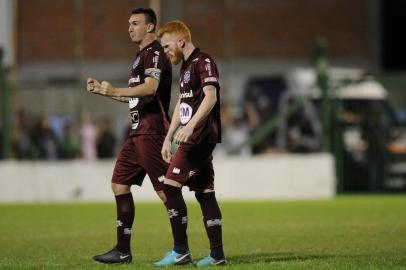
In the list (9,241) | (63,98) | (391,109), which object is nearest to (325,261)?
(9,241)

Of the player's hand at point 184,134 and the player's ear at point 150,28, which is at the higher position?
the player's ear at point 150,28

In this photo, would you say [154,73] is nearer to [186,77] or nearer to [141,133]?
[186,77]

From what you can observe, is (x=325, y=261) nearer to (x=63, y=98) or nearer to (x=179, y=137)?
(x=179, y=137)

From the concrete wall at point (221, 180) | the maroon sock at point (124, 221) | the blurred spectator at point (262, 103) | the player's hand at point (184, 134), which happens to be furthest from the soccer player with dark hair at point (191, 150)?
the blurred spectator at point (262, 103)

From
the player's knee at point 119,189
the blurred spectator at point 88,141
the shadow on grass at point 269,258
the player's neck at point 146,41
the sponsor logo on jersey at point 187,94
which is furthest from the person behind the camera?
the blurred spectator at point 88,141

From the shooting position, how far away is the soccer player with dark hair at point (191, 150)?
9.66 m

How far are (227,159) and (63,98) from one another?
525 centimetres

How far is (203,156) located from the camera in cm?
973

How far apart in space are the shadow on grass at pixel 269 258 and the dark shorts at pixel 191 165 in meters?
0.81

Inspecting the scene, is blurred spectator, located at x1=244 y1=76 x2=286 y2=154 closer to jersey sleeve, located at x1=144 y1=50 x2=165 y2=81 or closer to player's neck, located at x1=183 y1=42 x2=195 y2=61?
jersey sleeve, located at x1=144 y1=50 x2=165 y2=81

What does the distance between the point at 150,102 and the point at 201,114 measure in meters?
1.02

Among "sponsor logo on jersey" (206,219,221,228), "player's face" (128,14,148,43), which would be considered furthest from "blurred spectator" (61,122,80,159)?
"sponsor logo on jersey" (206,219,221,228)

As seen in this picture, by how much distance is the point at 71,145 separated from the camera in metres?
23.5

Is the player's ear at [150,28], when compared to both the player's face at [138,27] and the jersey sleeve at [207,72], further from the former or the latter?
the jersey sleeve at [207,72]
